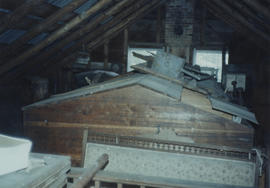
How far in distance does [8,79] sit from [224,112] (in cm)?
366

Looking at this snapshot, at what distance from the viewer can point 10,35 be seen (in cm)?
354

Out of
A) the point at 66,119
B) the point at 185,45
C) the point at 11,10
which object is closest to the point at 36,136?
the point at 66,119

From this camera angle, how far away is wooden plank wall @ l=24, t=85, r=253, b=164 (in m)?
2.95

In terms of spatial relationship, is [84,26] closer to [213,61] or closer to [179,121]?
[179,121]

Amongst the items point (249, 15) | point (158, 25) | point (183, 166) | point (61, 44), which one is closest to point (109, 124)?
point (183, 166)

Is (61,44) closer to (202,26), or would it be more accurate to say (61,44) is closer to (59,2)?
(59,2)

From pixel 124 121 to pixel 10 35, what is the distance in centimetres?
204

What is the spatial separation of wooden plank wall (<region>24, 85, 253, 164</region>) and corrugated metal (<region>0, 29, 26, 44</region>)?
3.67ft

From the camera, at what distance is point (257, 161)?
2.21 m

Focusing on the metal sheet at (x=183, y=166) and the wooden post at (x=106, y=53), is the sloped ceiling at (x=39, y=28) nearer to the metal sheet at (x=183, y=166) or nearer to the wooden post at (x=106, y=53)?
the metal sheet at (x=183, y=166)

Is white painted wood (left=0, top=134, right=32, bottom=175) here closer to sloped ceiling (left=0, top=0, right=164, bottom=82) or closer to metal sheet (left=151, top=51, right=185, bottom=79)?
sloped ceiling (left=0, top=0, right=164, bottom=82)

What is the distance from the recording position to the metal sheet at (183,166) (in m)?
2.32

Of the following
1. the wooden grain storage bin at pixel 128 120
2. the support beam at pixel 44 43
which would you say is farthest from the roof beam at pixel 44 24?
the wooden grain storage bin at pixel 128 120

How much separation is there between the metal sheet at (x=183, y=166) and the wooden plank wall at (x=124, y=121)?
56cm
